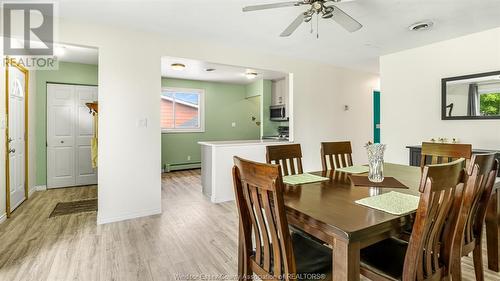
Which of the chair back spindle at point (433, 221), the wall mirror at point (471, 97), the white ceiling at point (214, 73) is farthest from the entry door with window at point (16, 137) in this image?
the wall mirror at point (471, 97)

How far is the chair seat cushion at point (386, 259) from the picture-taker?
125 centimetres

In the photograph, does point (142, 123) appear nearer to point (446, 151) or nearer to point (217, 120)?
point (446, 151)

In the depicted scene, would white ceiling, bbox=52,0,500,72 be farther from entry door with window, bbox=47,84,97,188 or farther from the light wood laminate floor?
entry door with window, bbox=47,84,97,188

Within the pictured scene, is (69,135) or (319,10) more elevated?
(319,10)

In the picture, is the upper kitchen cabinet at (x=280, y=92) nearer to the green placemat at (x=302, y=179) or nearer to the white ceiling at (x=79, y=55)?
the white ceiling at (x=79, y=55)

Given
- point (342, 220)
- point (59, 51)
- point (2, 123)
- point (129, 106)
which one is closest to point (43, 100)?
point (59, 51)

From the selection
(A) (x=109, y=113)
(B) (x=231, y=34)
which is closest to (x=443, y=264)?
(B) (x=231, y=34)

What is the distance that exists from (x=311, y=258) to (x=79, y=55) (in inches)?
181

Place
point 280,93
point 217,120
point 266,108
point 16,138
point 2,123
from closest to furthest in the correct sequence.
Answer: point 2,123 → point 16,138 → point 280,93 → point 266,108 → point 217,120

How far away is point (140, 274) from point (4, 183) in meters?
2.38

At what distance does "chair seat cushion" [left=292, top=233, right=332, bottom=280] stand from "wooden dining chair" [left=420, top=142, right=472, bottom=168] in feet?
4.77

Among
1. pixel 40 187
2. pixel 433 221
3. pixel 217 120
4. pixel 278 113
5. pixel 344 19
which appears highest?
pixel 344 19

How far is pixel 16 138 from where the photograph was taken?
11.5 ft

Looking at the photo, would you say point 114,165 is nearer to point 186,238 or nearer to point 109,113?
point 109,113
